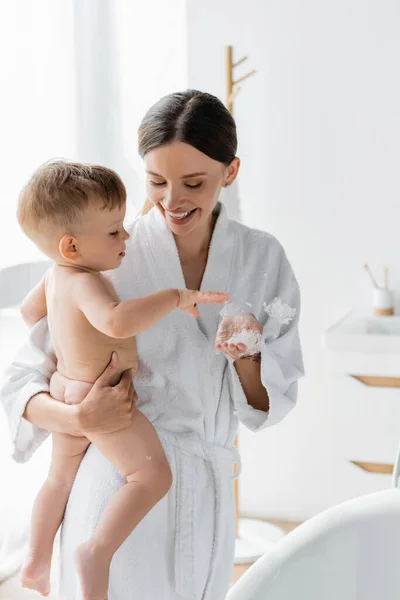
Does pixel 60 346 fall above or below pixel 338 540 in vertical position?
above

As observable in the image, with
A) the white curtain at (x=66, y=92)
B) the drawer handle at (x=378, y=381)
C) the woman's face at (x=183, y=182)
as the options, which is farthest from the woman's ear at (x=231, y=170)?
the drawer handle at (x=378, y=381)

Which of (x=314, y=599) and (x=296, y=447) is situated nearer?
(x=314, y=599)

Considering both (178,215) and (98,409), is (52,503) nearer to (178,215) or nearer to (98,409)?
(98,409)

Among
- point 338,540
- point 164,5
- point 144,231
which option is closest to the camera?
point 144,231

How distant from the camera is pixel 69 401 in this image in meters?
1.35

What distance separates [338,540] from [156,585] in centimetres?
46

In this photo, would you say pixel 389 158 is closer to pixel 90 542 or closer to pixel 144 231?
pixel 144 231

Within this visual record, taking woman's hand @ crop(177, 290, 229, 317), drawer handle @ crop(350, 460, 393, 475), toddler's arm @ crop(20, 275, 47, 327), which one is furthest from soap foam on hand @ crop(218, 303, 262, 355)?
drawer handle @ crop(350, 460, 393, 475)

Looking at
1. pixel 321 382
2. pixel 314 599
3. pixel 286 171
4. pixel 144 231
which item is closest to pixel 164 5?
pixel 286 171

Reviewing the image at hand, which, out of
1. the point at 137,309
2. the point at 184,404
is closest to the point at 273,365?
the point at 184,404

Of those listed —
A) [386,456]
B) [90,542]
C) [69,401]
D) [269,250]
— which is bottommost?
[386,456]

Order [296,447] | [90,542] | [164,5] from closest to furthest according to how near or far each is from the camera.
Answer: [90,542], [164,5], [296,447]

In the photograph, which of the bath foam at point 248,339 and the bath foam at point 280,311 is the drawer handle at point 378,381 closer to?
the bath foam at point 280,311

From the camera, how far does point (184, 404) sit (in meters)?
1.41
